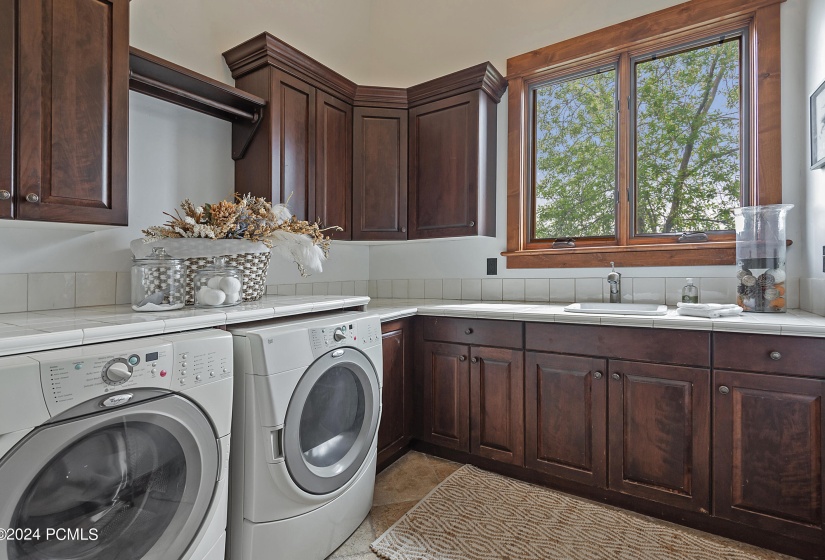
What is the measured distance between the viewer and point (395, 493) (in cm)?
Result: 199

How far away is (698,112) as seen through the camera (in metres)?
2.27

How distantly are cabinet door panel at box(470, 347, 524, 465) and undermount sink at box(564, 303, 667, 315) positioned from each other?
1.25 feet

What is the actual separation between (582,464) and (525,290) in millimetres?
1089

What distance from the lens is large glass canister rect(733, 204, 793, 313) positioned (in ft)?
6.13

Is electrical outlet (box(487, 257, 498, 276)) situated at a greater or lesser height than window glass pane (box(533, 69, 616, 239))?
lesser

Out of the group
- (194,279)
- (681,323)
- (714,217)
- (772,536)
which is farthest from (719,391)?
(194,279)

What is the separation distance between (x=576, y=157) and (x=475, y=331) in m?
1.32

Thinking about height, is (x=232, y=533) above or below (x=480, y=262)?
below

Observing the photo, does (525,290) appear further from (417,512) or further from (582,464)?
(417,512)

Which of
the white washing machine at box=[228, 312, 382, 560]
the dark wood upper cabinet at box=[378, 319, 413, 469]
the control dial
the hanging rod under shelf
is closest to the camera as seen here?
the control dial

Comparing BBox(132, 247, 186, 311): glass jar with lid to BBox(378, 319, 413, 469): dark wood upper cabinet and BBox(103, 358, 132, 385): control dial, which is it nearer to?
BBox(103, 358, 132, 385): control dial

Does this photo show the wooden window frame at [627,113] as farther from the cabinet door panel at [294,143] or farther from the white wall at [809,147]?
the cabinet door panel at [294,143]

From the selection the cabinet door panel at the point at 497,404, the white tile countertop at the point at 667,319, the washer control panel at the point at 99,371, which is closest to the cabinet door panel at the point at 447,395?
the cabinet door panel at the point at 497,404

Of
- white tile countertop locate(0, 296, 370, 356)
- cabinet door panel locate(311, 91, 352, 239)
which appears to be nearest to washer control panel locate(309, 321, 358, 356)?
white tile countertop locate(0, 296, 370, 356)
